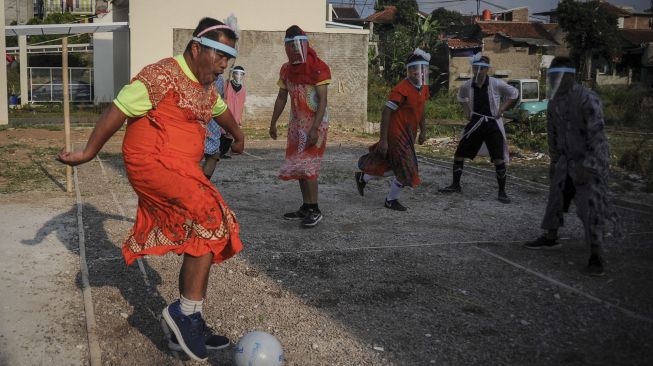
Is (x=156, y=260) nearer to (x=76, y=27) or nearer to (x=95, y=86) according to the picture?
(x=76, y=27)

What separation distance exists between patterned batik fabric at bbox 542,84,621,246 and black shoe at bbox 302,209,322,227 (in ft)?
7.92

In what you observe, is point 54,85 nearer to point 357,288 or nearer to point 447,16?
point 357,288

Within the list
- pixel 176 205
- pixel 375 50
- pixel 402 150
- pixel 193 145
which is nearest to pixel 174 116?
pixel 193 145

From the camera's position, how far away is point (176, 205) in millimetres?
3512

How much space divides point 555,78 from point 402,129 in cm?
240

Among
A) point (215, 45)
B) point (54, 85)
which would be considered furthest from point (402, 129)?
point (54, 85)

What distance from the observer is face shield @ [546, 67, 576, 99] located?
5.63 m

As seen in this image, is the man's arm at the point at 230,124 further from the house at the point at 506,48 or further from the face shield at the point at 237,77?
the house at the point at 506,48

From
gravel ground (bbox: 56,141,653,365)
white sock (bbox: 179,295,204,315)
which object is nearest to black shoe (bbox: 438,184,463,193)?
gravel ground (bbox: 56,141,653,365)

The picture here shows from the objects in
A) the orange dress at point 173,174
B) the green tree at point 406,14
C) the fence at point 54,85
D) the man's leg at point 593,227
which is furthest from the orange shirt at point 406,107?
the green tree at point 406,14

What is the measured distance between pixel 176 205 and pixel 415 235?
3.56 metres

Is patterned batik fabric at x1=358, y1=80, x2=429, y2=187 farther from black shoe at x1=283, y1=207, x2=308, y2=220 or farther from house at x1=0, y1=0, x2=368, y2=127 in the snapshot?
house at x1=0, y1=0, x2=368, y2=127

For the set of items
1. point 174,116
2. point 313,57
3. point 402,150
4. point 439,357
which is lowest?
point 439,357

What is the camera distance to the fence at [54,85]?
28.8 meters
